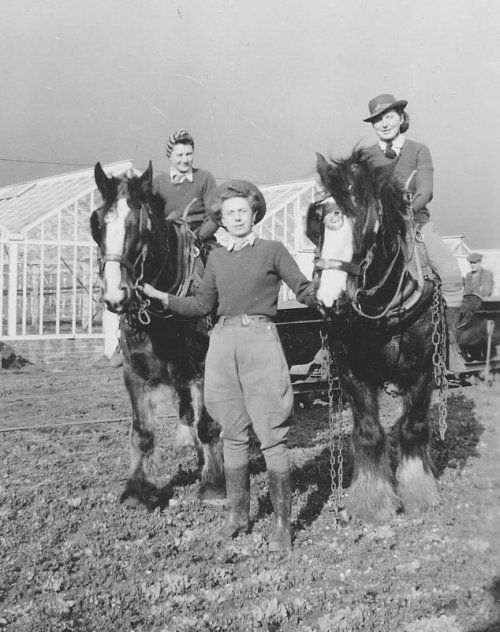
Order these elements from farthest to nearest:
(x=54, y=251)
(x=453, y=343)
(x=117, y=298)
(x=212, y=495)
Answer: (x=54, y=251)
(x=453, y=343)
(x=212, y=495)
(x=117, y=298)

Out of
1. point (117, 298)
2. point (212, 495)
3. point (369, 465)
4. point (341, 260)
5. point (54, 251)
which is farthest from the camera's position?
point (54, 251)

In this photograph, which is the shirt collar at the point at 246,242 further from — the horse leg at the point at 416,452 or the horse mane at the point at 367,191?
the horse leg at the point at 416,452

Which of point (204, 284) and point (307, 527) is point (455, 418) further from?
point (204, 284)

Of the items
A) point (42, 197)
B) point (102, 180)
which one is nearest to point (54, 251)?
point (42, 197)

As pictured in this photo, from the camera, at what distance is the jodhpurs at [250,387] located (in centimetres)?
365

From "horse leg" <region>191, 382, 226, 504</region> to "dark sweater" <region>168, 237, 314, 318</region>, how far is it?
1.06m

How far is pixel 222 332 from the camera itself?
3.78 m

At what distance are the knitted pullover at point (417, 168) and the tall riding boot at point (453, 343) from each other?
0.65 meters

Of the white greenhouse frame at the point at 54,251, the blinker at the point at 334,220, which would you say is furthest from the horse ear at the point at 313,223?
the white greenhouse frame at the point at 54,251

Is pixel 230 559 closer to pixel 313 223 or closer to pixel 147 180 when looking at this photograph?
pixel 313 223

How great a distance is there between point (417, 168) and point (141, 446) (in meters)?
2.67

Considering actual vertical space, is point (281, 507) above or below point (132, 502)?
above

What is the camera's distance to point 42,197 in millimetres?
16734

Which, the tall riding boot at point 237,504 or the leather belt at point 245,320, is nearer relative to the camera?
the leather belt at point 245,320
